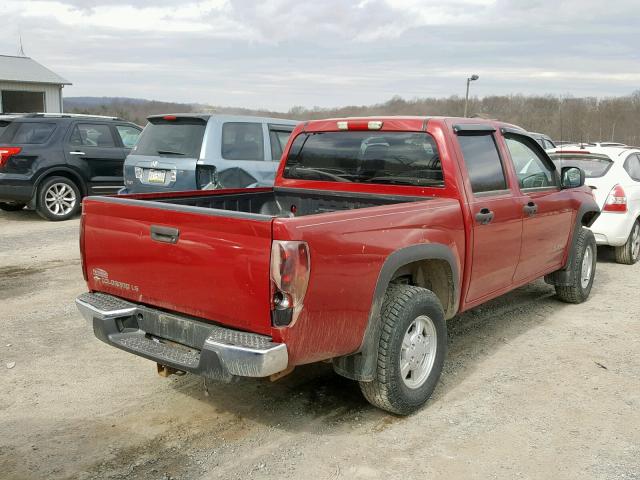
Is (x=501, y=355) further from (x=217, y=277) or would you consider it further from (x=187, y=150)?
(x=187, y=150)

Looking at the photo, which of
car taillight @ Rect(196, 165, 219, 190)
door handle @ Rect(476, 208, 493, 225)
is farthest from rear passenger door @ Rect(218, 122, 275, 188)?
door handle @ Rect(476, 208, 493, 225)

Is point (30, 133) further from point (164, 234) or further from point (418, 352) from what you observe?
Result: point (418, 352)

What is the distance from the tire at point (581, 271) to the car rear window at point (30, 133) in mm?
9168

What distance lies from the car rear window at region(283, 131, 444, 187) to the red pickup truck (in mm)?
11

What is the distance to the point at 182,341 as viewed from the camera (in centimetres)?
354

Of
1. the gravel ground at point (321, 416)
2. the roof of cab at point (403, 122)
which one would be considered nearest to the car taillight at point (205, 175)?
the gravel ground at point (321, 416)

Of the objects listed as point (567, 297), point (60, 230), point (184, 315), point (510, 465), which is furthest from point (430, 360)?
point (60, 230)

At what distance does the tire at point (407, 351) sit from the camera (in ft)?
12.3

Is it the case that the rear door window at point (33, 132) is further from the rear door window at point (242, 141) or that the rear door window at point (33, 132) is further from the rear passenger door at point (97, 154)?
the rear door window at point (242, 141)

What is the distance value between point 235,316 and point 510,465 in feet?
5.46

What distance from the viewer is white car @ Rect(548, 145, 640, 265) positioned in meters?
8.37

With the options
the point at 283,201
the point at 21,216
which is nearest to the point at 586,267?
the point at 283,201

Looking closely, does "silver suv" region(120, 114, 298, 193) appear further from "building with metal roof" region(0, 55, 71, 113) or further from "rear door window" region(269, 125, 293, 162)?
"building with metal roof" region(0, 55, 71, 113)

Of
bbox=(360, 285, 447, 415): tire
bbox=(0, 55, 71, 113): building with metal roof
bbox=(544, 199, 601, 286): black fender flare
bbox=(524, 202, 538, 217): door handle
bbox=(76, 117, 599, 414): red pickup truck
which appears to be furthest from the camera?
bbox=(0, 55, 71, 113): building with metal roof
